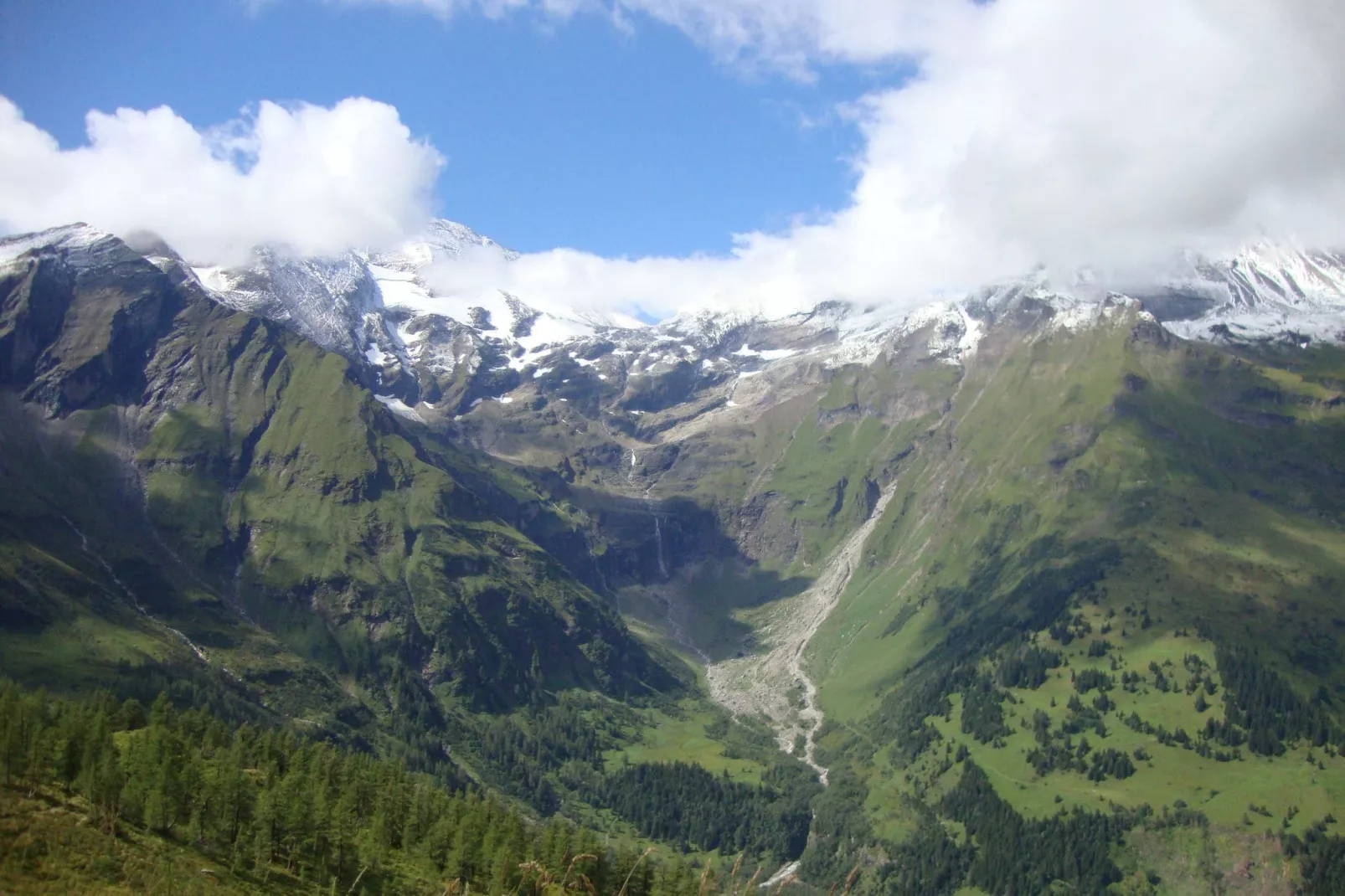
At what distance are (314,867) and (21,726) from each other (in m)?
30.6

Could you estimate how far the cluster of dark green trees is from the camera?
293ft

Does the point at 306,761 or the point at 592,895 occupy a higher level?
the point at 592,895

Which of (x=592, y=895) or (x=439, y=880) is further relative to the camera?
(x=439, y=880)

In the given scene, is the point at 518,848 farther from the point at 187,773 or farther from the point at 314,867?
the point at 187,773

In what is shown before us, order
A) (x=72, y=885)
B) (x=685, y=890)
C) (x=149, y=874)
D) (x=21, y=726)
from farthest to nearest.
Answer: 1. (x=685, y=890)
2. (x=21, y=726)
3. (x=149, y=874)
4. (x=72, y=885)

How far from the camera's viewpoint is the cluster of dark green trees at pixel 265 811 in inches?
3514

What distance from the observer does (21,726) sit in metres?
95.1

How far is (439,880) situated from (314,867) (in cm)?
1376

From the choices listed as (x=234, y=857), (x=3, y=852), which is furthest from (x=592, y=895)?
(x=234, y=857)

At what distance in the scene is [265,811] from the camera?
307ft

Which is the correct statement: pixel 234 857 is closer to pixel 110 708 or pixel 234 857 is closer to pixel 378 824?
pixel 378 824

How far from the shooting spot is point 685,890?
10144cm

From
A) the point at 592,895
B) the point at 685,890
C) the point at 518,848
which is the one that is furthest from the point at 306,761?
the point at 592,895

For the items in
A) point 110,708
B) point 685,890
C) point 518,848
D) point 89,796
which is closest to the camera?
point 89,796
